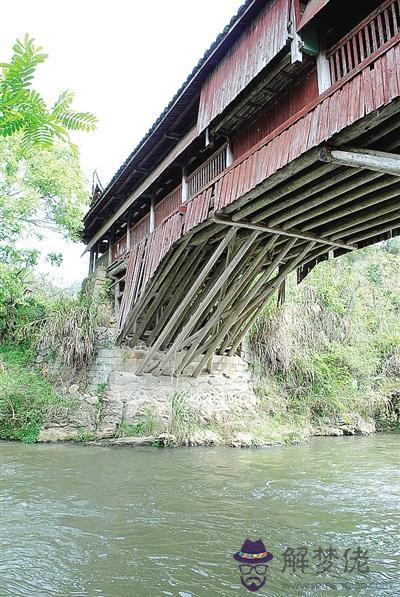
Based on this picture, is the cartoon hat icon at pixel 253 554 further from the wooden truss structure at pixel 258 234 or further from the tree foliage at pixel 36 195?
the tree foliage at pixel 36 195

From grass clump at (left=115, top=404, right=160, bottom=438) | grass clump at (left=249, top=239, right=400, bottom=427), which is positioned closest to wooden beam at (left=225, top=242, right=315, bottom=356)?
grass clump at (left=249, top=239, right=400, bottom=427)

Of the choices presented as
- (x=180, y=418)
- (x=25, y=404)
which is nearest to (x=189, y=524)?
(x=180, y=418)

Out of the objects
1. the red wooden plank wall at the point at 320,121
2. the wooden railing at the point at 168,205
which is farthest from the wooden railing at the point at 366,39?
the wooden railing at the point at 168,205

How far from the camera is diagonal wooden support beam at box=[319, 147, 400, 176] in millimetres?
3721

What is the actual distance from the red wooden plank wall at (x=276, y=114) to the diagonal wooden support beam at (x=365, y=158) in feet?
3.46

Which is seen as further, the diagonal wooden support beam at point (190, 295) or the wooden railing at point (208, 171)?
the wooden railing at point (208, 171)

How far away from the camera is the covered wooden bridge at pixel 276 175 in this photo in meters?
3.84

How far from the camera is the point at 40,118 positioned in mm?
1358

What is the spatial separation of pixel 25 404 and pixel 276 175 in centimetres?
628

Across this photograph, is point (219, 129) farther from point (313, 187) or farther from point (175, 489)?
point (175, 489)

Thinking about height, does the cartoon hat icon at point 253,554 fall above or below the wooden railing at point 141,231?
below

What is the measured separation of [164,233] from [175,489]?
13.0ft

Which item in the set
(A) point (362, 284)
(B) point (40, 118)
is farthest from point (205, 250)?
(A) point (362, 284)

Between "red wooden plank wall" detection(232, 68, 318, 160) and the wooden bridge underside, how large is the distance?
2.73ft
